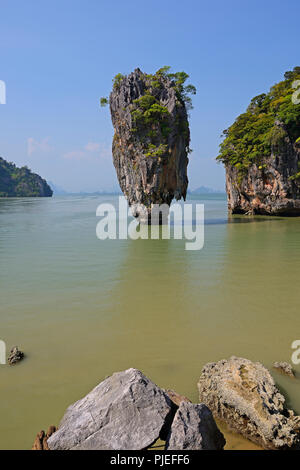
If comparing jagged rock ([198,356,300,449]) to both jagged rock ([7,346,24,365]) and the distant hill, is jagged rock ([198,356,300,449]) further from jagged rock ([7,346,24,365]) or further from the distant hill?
the distant hill

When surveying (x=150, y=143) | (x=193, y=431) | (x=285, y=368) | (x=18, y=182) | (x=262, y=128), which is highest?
(x=18, y=182)

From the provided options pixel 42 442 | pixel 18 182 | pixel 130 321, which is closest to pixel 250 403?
pixel 42 442

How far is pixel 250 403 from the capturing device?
10.5ft

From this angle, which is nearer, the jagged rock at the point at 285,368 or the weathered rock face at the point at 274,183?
the jagged rock at the point at 285,368

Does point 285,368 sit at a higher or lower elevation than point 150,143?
lower

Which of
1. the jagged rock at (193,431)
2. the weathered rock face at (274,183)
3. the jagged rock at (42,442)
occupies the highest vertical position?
the weathered rock face at (274,183)

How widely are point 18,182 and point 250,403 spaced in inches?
5417

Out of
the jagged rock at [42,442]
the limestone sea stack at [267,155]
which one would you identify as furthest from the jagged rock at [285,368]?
the limestone sea stack at [267,155]

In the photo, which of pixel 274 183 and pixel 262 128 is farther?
pixel 262 128

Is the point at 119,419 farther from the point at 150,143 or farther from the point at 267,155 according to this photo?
the point at 267,155

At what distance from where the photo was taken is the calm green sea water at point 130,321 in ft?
13.2

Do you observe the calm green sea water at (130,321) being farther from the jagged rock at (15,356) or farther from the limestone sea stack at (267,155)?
the limestone sea stack at (267,155)

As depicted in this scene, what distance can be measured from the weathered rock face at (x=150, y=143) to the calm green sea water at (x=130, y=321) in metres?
14.8
